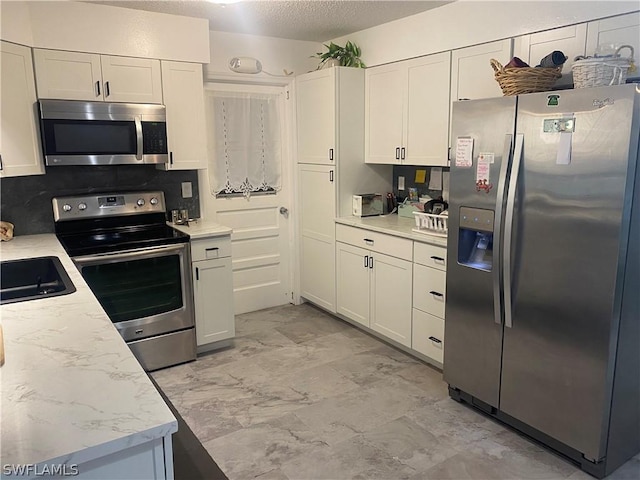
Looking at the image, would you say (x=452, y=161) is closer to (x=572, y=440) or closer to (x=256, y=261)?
(x=572, y=440)

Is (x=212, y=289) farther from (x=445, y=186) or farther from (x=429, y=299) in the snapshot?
(x=445, y=186)

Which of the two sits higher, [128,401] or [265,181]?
[265,181]

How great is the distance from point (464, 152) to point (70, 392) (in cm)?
213

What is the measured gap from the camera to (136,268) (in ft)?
10.1

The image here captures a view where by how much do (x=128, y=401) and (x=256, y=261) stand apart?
332 cm

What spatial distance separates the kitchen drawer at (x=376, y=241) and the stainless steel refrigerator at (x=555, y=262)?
67cm

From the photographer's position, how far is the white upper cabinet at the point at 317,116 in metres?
3.86

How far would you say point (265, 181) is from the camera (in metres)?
4.36

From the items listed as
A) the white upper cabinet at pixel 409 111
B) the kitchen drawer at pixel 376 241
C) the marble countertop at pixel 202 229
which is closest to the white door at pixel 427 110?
the white upper cabinet at pixel 409 111

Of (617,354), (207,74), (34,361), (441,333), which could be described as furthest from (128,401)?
(207,74)

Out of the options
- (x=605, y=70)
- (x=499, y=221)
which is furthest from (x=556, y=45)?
(x=499, y=221)

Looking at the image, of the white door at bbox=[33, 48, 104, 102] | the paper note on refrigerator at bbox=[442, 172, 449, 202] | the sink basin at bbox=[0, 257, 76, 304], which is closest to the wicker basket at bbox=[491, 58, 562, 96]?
the paper note on refrigerator at bbox=[442, 172, 449, 202]

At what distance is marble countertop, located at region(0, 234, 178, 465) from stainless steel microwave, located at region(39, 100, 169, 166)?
1539 mm

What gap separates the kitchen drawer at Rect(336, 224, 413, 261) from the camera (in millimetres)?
3322
